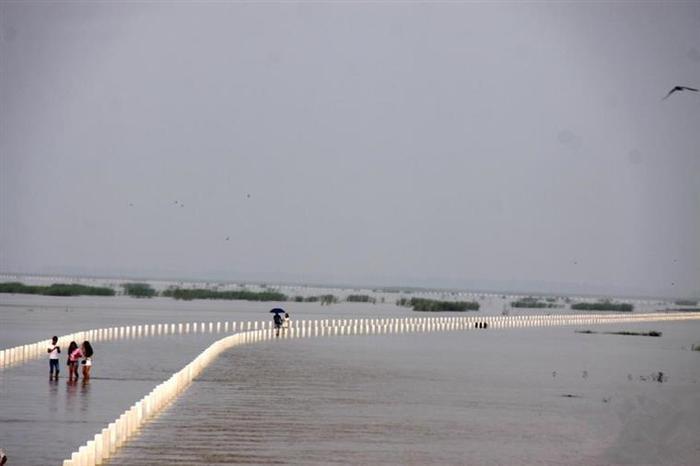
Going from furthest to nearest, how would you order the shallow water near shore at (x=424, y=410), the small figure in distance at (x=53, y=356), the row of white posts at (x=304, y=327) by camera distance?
the row of white posts at (x=304, y=327) → the small figure in distance at (x=53, y=356) → the shallow water near shore at (x=424, y=410)

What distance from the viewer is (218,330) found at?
84000mm

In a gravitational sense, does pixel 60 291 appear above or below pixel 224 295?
below

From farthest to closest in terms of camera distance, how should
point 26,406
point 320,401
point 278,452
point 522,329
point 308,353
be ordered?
point 522,329 < point 308,353 < point 320,401 < point 26,406 < point 278,452

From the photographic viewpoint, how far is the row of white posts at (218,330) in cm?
2805

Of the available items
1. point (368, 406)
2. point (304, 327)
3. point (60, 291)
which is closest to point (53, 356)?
point (368, 406)

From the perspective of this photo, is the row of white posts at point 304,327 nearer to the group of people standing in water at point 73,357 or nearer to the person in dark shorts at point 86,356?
the group of people standing in water at point 73,357

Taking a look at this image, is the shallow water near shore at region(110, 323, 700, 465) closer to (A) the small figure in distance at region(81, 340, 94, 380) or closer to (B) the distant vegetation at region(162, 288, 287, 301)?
(A) the small figure in distance at region(81, 340, 94, 380)

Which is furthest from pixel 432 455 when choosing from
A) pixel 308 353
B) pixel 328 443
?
pixel 308 353

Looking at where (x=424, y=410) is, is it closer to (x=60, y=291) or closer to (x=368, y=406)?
(x=368, y=406)

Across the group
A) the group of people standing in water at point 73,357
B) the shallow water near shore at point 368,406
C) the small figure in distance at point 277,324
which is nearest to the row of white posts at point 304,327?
→ the shallow water near shore at point 368,406

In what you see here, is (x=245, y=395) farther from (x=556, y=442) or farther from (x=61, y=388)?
(x=556, y=442)

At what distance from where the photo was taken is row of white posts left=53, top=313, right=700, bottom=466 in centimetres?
2805

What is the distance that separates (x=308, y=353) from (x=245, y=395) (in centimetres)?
2245

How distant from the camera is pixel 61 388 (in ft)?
140
